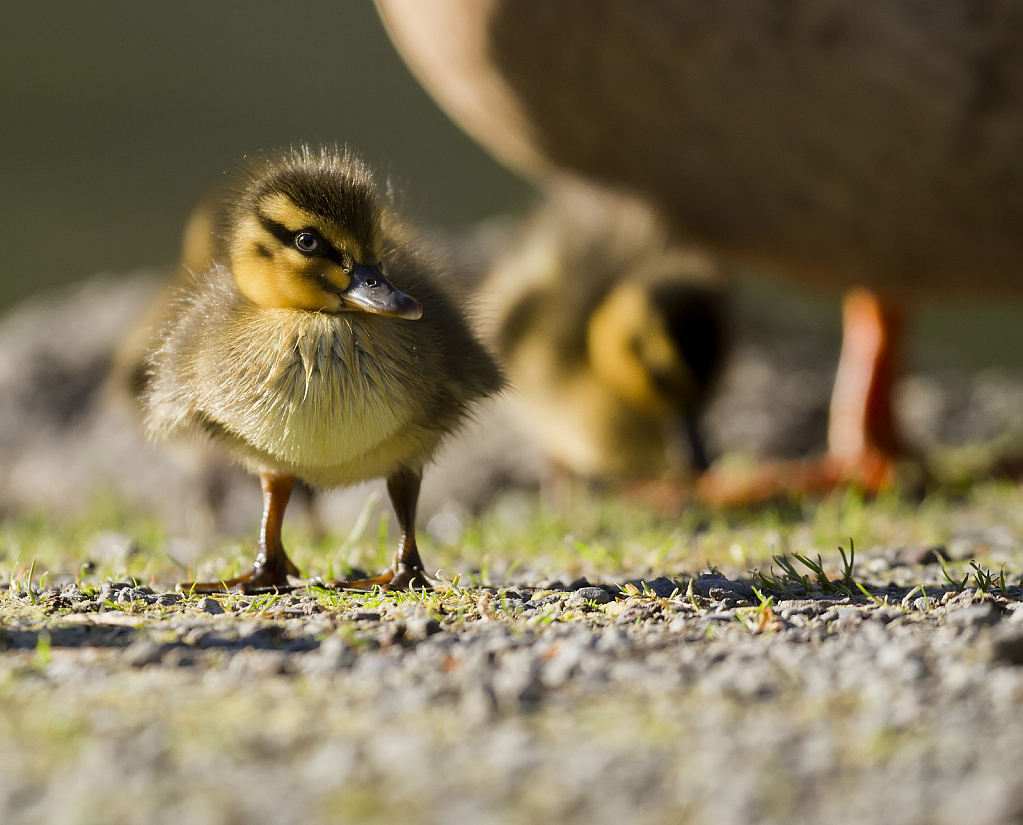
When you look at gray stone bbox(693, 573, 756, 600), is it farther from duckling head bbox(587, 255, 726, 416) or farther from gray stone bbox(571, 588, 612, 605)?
duckling head bbox(587, 255, 726, 416)

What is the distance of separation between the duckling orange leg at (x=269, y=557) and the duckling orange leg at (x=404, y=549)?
101 mm

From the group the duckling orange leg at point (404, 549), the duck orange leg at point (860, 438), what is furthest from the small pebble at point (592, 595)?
the duck orange leg at point (860, 438)

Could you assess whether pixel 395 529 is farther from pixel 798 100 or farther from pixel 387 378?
pixel 387 378

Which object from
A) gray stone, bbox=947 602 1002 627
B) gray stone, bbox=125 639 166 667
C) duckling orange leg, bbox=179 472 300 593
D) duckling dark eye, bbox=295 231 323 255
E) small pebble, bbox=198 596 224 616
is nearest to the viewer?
gray stone, bbox=125 639 166 667

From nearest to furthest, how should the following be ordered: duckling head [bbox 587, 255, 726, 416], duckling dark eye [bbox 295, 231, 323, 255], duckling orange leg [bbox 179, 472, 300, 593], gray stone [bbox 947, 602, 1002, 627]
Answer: gray stone [bbox 947, 602, 1002, 627] < duckling dark eye [bbox 295, 231, 323, 255] < duckling orange leg [bbox 179, 472, 300, 593] < duckling head [bbox 587, 255, 726, 416]

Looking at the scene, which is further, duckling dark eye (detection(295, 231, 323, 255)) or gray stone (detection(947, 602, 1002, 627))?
duckling dark eye (detection(295, 231, 323, 255))

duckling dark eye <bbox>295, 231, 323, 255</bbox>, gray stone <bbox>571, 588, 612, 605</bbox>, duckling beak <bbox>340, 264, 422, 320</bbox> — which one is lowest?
gray stone <bbox>571, 588, 612, 605</bbox>

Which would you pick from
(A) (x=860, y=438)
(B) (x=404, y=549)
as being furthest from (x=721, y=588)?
(A) (x=860, y=438)

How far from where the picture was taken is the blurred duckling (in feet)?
12.7

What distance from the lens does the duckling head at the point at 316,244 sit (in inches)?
73.7

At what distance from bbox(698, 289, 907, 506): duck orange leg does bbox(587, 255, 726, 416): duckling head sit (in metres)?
0.38

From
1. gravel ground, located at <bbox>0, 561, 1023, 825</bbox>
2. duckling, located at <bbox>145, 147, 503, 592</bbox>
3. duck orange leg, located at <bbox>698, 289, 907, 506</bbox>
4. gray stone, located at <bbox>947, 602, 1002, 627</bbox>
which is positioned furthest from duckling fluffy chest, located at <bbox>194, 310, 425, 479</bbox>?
duck orange leg, located at <bbox>698, 289, 907, 506</bbox>

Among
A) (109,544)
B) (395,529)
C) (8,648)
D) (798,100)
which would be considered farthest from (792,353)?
(8,648)

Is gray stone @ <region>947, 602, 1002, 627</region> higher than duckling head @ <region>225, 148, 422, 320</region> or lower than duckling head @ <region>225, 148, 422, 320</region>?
lower
